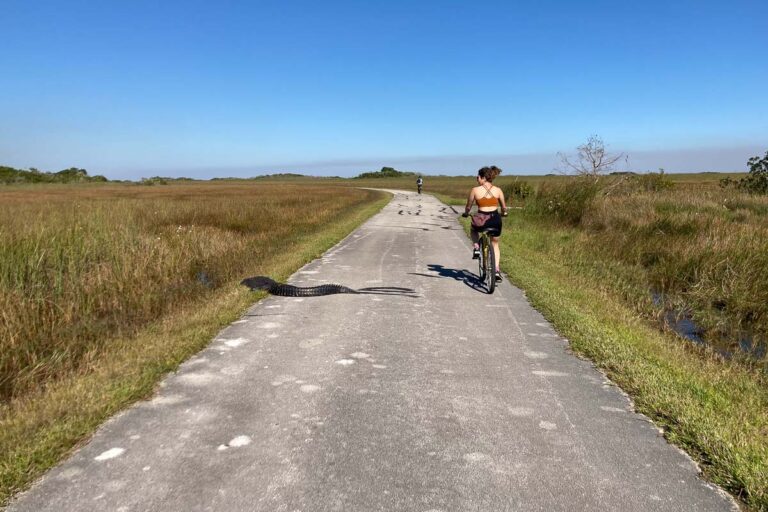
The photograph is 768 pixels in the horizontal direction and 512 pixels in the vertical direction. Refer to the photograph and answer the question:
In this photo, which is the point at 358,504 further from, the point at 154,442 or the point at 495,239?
the point at 495,239

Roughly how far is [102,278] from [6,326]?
2613 mm

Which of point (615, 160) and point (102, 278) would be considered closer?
point (102, 278)

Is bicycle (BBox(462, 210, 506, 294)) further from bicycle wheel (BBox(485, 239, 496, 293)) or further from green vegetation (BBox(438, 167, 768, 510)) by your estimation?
green vegetation (BBox(438, 167, 768, 510))

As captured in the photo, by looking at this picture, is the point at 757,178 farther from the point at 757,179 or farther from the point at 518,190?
→ the point at 518,190

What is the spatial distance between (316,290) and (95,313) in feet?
10.6

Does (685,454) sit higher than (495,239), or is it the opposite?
(495,239)

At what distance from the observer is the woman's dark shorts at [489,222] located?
7.99 m

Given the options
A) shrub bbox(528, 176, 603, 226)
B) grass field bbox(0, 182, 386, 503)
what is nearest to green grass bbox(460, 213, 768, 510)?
grass field bbox(0, 182, 386, 503)

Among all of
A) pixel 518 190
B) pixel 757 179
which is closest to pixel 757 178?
pixel 757 179

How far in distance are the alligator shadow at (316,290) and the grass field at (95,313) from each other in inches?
16.8

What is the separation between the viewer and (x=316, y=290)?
7719mm

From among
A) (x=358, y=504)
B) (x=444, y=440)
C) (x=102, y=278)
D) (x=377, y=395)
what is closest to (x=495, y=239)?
(x=377, y=395)

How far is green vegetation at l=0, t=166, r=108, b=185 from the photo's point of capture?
82.4m

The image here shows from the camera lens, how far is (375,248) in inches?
508
